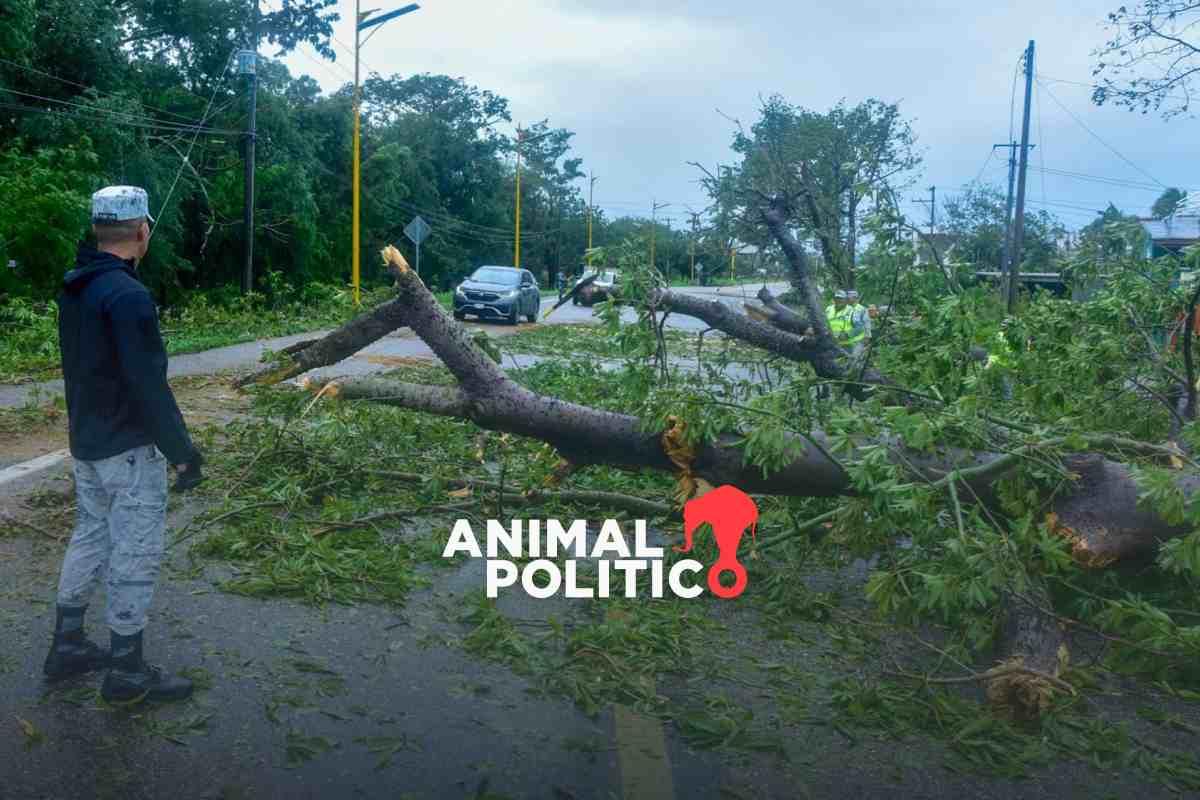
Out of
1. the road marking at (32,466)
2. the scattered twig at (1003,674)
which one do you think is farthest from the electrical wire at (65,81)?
the scattered twig at (1003,674)

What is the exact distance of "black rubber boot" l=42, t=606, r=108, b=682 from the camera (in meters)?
4.27

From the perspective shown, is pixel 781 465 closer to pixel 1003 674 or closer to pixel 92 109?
pixel 1003 674

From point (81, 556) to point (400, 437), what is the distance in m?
3.18

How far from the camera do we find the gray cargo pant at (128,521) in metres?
4.18

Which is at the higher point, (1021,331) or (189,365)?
(1021,331)

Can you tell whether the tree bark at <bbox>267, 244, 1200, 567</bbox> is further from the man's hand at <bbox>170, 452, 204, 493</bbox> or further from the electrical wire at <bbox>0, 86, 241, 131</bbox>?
the electrical wire at <bbox>0, 86, 241, 131</bbox>

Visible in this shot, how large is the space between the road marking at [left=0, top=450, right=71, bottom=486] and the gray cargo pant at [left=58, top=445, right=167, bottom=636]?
11.9ft

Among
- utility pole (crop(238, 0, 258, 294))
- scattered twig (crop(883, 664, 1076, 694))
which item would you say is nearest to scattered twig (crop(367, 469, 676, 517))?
scattered twig (crop(883, 664, 1076, 694))

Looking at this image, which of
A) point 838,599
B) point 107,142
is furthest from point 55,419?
point 107,142

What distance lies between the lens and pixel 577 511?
6887 mm

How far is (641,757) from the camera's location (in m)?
3.87

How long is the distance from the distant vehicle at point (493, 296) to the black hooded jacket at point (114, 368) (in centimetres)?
2439

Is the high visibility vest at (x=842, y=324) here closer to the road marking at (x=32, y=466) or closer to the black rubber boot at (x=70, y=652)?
the black rubber boot at (x=70, y=652)

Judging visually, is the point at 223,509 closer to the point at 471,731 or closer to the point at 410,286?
the point at 410,286
